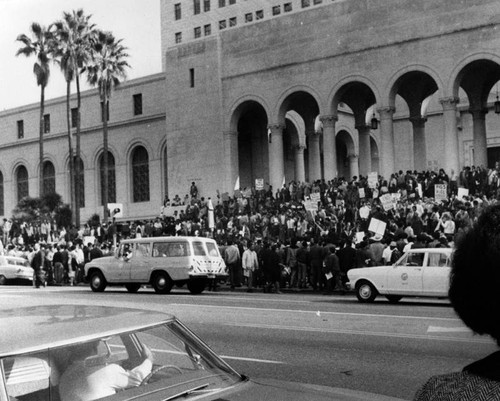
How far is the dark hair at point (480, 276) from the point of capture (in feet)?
6.30

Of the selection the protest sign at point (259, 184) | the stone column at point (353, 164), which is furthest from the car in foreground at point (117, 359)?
the stone column at point (353, 164)

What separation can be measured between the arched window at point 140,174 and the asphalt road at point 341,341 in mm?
37395

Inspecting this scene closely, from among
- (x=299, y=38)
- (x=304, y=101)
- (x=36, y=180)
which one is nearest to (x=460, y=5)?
(x=299, y=38)

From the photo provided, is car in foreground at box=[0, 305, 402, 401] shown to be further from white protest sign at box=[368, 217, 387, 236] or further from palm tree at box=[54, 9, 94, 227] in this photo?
palm tree at box=[54, 9, 94, 227]

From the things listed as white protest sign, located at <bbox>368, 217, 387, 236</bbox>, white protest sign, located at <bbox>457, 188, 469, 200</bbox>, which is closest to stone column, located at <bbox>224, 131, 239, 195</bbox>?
white protest sign, located at <bbox>457, 188, 469, 200</bbox>

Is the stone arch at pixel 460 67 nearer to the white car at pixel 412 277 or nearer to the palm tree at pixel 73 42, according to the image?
the white car at pixel 412 277

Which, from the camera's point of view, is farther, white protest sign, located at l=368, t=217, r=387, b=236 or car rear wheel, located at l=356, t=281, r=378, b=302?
white protest sign, located at l=368, t=217, r=387, b=236

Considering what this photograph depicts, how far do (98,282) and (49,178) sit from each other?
38295 millimetres

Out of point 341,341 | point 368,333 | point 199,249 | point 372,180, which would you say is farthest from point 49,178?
point 341,341

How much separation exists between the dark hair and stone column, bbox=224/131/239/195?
39830 millimetres

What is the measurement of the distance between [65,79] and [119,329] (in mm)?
44340

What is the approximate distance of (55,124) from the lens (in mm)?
59875

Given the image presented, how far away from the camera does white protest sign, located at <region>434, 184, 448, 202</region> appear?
26375 mm

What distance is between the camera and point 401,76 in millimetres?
35875
